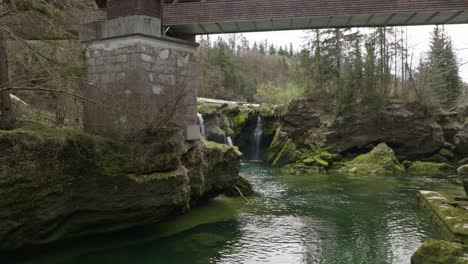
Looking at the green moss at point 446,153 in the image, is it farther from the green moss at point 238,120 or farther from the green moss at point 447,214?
the green moss at point 447,214

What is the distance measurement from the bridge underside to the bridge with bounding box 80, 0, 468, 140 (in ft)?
0.07

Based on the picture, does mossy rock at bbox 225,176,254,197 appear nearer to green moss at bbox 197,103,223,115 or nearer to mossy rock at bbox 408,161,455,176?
mossy rock at bbox 408,161,455,176

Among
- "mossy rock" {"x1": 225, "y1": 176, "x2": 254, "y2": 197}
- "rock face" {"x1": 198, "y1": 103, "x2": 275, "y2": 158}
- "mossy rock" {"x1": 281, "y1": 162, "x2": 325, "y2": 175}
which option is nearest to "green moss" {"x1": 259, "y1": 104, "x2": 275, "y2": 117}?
"rock face" {"x1": 198, "y1": 103, "x2": 275, "y2": 158}

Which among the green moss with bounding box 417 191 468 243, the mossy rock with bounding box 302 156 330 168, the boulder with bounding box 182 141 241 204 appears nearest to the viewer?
the green moss with bounding box 417 191 468 243

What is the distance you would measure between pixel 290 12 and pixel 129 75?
4302mm

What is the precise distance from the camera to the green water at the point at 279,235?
7832mm

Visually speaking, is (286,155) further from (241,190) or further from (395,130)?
(241,190)

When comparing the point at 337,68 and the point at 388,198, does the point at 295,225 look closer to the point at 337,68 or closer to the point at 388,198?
the point at 388,198

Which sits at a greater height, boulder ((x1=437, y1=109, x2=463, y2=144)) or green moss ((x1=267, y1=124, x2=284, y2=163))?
boulder ((x1=437, y1=109, x2=463, y2=144))

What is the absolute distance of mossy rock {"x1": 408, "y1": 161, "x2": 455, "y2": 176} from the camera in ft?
69.0

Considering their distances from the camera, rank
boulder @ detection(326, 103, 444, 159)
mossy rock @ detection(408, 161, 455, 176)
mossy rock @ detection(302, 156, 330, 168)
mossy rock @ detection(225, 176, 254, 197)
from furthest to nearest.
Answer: boulder @ detection(326, 103, 444, 159) → mossy rock @ detection(302, 156, 330, 168) → mossy rock @ detection(408, 161, 455, 176) → mossy rock @ detection(225, 176, 254, 197)

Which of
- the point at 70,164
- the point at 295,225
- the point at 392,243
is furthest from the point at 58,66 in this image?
the point at 392,243

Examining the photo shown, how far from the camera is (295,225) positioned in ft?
33.7

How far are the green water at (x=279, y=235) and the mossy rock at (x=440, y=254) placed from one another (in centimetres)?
70
